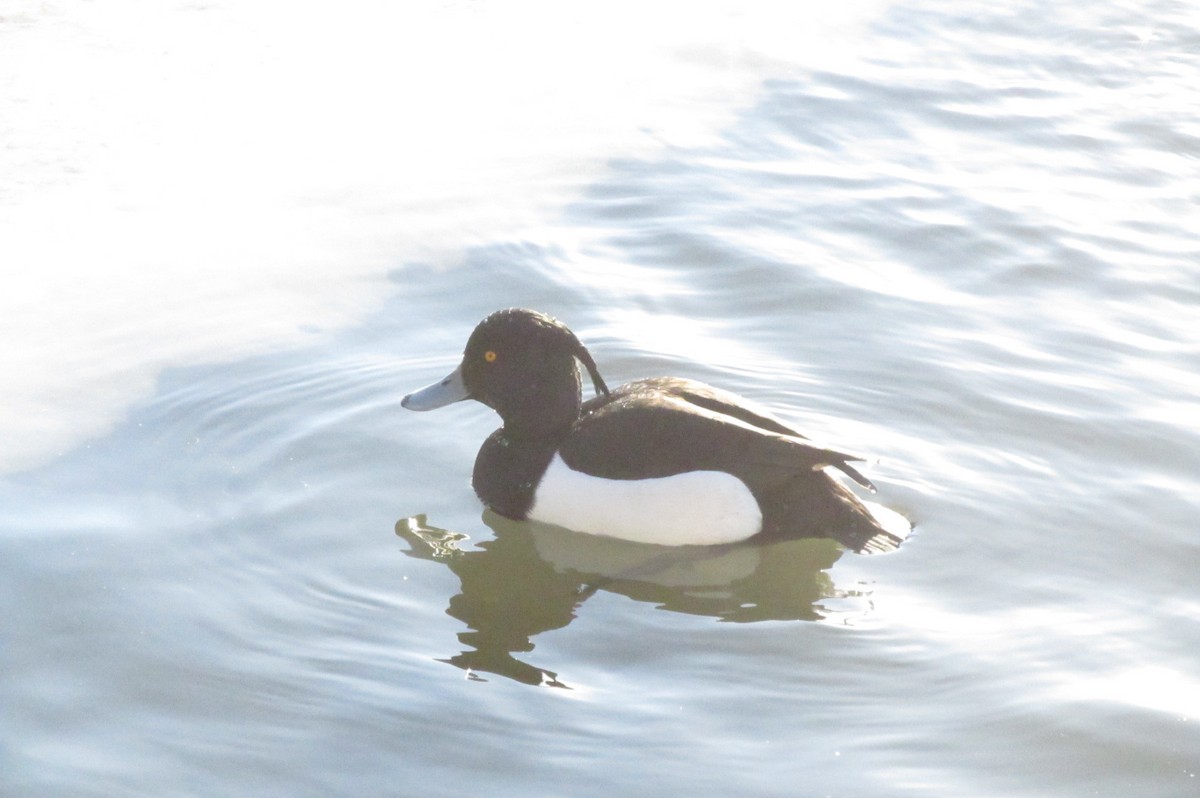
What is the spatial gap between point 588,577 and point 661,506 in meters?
0.38

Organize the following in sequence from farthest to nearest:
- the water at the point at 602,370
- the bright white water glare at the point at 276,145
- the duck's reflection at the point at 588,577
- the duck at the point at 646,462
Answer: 1. the bright white water glare at the point at 276,145
2. the duck at the point at 646,462
3. the duck's reflection at the point at 588,577
4. the water at the point at 602,370

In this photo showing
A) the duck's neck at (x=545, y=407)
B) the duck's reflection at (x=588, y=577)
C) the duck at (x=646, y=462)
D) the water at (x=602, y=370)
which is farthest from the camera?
the duck's neck at (x=545, y=407)

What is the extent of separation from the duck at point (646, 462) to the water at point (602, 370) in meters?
0.15

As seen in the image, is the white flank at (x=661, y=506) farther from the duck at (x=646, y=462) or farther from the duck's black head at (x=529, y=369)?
the duck's black head at (x=529, y=369)

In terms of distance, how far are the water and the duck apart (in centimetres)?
15

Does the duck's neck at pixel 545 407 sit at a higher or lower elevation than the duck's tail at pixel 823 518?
higher

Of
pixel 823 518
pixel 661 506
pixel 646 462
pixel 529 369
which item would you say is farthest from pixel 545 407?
pixel 823 518

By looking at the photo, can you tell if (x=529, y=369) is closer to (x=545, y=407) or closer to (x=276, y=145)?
(x=545, y=407)

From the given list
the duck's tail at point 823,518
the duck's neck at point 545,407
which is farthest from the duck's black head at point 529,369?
the duck's tail at point 823,518

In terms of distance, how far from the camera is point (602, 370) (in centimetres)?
720

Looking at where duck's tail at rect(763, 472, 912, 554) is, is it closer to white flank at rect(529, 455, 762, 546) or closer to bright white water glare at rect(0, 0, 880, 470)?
white flank at rect(529, 455, 762, 546)

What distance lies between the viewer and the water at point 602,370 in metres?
4.68

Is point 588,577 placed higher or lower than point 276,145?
lower

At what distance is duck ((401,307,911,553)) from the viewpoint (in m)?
5.64
